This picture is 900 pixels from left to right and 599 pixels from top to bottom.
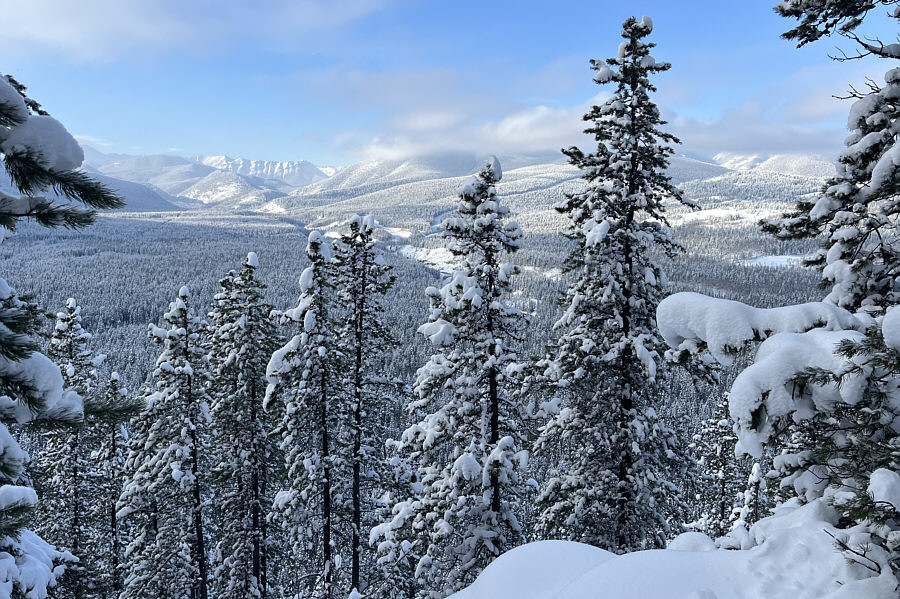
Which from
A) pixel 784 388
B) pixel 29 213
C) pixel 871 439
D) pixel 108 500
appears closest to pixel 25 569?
pixel 29 213

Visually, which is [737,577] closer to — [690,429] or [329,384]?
[329,384]

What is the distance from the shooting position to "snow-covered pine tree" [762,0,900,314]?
23.5 ft

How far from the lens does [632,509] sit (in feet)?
→ 38.5

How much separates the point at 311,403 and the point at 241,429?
478 centimetres

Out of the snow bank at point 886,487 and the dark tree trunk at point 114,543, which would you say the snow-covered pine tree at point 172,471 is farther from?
the snow bank at point 886,487

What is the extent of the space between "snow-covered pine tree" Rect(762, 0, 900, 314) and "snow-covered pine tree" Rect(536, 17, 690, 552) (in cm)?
303

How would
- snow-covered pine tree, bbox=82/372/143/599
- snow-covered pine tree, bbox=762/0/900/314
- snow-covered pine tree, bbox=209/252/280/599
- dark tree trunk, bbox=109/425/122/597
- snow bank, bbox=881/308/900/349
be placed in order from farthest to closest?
dark tree trunk, bbox=109/425/122/597
snow-covered pine tree, bbox=82/372/143/599
snow-covered pine tree, bbox=209/252/280/599
snow-covered pine tree, bbox=762/0/900/314
snow bank, bbox=881/308/900/349

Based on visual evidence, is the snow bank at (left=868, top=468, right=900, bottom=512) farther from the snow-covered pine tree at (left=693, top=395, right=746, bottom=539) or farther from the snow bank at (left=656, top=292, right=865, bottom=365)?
the snow-covered pine tree at (left=693, top=395, right=746, bottom=539)

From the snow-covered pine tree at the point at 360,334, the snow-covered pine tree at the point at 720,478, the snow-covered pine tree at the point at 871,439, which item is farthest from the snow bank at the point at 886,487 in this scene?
the snow-covered pine tree at the point at 720,478

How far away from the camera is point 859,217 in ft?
27.1

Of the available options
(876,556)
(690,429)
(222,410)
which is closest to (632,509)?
(876,556)

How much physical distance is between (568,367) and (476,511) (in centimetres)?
461

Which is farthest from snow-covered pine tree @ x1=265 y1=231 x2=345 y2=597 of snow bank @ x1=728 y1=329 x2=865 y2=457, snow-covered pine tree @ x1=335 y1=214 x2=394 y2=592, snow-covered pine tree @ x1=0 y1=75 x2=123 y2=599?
snow bank @ x1=728 y1=329 x2=865 y2=457

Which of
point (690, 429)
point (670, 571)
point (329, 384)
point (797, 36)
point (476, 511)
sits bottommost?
point (690, 429)
